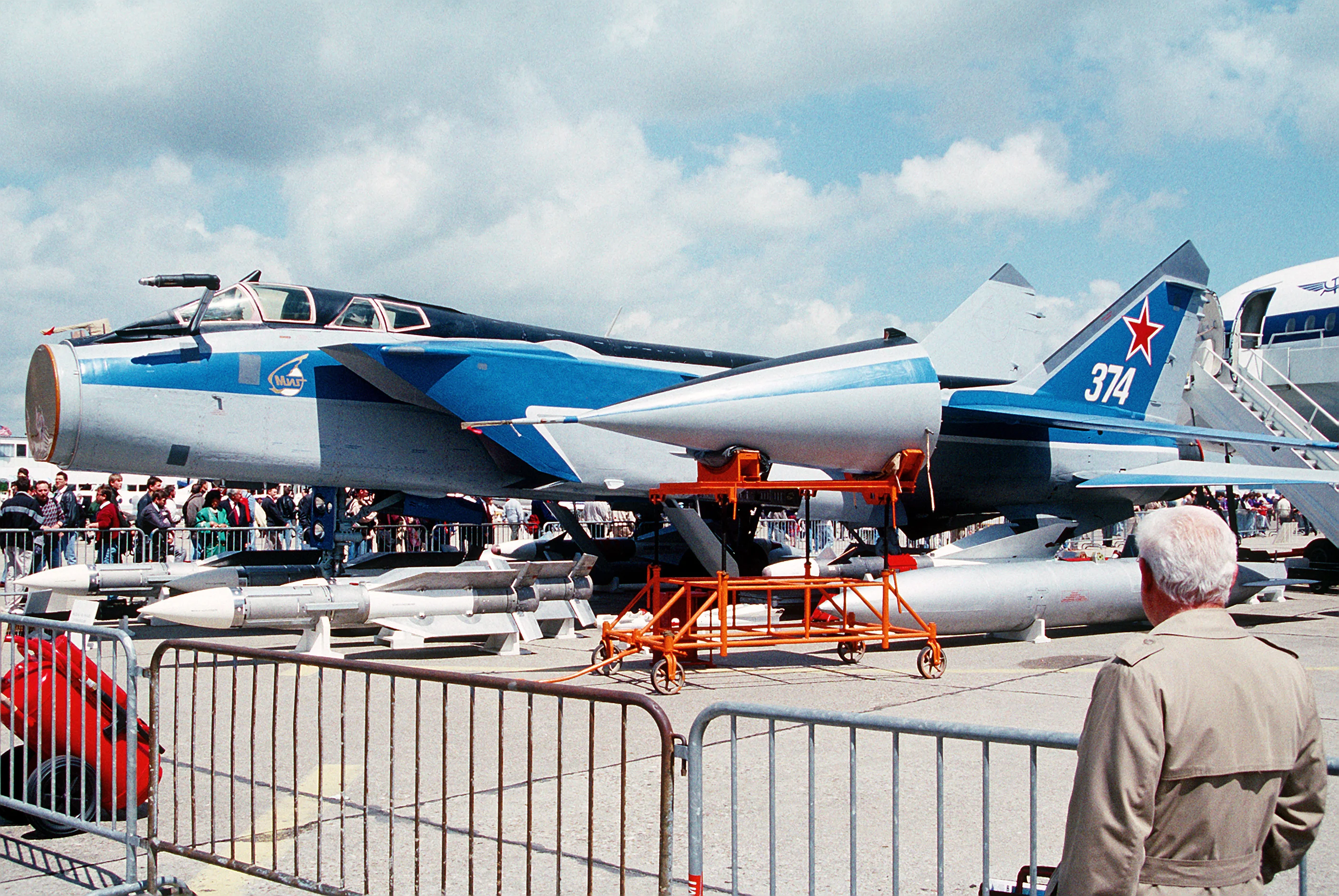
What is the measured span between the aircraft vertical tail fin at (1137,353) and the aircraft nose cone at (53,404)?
11.3m

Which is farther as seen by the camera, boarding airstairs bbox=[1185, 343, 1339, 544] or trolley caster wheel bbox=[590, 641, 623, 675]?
boarding airstairs bbox=[1185, 343, 1339, 544]

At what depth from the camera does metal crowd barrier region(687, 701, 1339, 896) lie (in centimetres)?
305

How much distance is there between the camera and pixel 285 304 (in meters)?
10.8

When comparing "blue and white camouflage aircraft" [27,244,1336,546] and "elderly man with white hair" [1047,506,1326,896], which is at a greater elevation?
"blue and white camouflage aircraft" [27,244,1336,546]

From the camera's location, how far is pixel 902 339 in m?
10.1

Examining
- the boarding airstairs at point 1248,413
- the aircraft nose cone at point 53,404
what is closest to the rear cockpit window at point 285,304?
the aircraft nose cone at point 53,404

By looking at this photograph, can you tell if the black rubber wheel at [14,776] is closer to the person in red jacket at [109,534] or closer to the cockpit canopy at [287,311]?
the cockpit canopy at [287,311]

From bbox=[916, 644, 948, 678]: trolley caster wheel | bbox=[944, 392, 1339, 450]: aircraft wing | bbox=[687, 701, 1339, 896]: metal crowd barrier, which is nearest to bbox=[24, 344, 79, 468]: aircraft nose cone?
bbox=[687, 701, 1339, 896]: metal crowd barrier

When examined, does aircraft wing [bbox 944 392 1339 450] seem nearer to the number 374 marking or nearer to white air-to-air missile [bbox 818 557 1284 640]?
the number 374 marking

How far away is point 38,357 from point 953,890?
29.1ft

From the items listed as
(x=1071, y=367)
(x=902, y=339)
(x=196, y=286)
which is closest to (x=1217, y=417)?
(x=1071, y=367)

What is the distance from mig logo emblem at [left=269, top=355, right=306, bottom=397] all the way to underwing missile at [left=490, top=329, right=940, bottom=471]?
215cm

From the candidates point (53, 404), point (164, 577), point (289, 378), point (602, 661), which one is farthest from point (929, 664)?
point (164, 577)

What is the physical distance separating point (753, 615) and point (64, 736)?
6.46m
